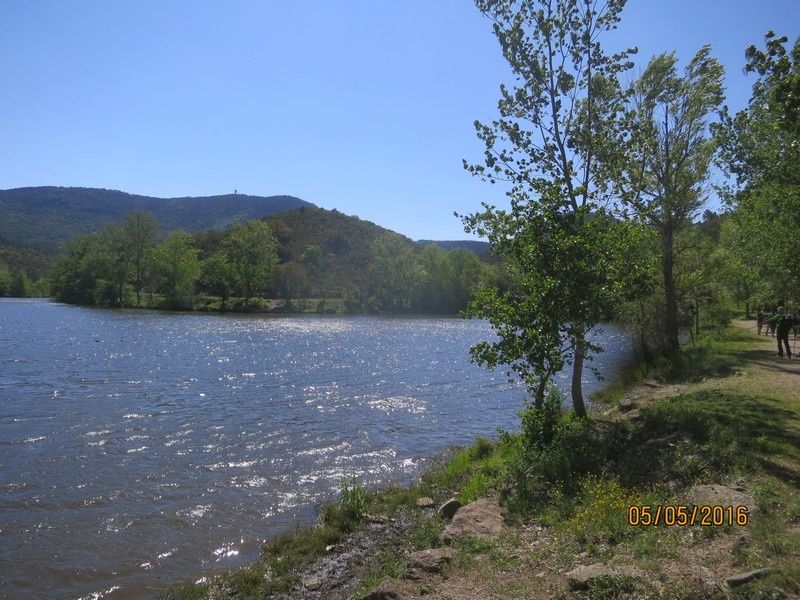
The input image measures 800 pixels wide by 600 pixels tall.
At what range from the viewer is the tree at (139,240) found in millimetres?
111625

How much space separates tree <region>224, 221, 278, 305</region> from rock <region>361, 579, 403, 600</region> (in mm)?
109748

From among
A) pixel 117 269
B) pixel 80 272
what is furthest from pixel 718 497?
pixel 80 272

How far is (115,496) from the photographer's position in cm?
1367

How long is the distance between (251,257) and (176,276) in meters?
15.9

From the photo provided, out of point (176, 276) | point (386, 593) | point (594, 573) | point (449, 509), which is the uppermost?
point (176, 276)

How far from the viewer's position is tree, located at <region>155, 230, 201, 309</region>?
106m

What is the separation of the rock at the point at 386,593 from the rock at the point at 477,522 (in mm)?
2255

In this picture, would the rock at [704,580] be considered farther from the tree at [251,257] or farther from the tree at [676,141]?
the tree at [251,257]

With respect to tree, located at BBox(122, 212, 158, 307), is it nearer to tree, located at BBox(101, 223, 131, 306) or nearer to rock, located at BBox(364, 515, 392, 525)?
tree, located at BBox(101, 223, 131, 306)

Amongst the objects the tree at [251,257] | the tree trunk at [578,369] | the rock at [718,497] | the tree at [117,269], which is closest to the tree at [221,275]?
the tree at [251,257]

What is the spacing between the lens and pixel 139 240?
112375 millimetres

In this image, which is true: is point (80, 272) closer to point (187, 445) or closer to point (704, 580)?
point (187, 445)

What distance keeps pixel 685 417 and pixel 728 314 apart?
29239mm

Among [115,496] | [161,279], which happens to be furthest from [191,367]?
[161,279]
